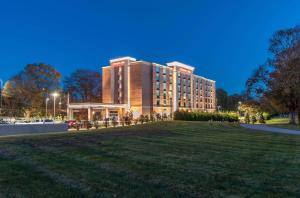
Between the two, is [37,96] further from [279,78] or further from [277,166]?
[277,166]

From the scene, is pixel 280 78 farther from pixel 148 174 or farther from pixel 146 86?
pixel 146 86

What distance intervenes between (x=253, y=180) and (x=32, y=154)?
7167 mm

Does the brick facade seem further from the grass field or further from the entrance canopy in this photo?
the grass field

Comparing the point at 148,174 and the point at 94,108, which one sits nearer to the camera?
the point at 148,174

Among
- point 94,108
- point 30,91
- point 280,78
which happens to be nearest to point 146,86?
point 94,108

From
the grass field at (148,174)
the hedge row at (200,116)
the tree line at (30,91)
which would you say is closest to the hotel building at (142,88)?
the tree line at (30,91)

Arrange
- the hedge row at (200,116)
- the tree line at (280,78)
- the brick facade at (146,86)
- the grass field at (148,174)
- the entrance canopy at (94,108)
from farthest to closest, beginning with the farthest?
the brick facade at (146,86) < the entrance canopy at (94,108) < the hedge row at (200,116) < the tree line at (280,78) < the grass field at (148,174)

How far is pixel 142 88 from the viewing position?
66812mm

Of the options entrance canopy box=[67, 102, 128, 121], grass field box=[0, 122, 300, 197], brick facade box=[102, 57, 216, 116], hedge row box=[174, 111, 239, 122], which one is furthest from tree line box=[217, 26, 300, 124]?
brick facade box=[102, 57, 216, 116]

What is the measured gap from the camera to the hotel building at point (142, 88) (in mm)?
66750

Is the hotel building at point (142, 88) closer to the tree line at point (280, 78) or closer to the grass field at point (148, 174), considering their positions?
the tree line at point (280, 78)

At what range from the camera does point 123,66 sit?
230ft

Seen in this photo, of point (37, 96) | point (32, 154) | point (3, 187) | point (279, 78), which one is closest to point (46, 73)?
point (37, 96)

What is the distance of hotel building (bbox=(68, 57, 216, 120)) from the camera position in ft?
219
